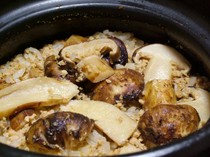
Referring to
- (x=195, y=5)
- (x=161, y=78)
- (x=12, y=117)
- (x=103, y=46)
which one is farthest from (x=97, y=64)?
(x=195, y=5)

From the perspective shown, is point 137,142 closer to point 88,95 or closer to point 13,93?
point 88,95

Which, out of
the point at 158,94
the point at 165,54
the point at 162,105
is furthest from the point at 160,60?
the point at 162,105

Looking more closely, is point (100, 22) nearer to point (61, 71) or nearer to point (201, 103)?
point (61, 71)

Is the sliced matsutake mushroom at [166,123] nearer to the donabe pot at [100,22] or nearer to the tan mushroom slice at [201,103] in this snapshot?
the tan mushroom slice at [201,103]

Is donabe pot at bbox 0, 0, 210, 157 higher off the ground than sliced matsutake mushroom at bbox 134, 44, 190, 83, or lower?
higher

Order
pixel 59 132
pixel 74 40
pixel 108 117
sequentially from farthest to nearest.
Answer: pixel 74 40, pixel 108 117, pixel 59 132

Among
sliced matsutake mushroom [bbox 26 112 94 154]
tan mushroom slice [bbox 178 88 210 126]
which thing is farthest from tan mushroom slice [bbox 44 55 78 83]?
tan mushroom slice [bbox 178 88 210 126]

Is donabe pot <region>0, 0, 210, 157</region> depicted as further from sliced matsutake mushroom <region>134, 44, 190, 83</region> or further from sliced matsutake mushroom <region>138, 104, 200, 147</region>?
sliced matsutake mushroom <region>138, 104, 200, 147</region>
